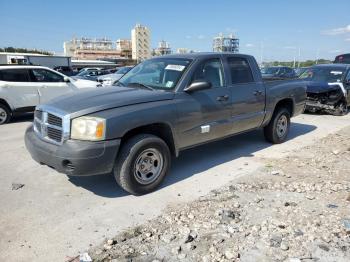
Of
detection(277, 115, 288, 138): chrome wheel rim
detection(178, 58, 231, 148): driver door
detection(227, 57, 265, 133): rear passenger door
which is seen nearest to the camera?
detection(178, 58, 231, 148): driver door

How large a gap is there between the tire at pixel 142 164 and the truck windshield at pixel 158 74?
0.96 metres

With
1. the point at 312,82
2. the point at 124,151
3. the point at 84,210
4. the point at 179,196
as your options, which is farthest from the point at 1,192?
the point at 312,82

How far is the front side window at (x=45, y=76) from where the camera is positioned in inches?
417

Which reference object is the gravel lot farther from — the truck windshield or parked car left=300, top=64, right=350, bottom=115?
parked car left=300, top=64, right=350, bottom=115

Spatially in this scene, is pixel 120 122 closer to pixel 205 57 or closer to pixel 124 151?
pixel 124 151

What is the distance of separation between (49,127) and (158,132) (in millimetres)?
1430

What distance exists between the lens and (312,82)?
11305 millimetres

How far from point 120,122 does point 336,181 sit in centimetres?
327

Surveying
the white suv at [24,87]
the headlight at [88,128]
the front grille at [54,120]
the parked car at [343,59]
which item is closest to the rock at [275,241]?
the headlight at [88,128]

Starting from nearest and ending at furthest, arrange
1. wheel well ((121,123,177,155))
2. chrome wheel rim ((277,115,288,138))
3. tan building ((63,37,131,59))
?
wheel well ((121,123,177,155))
chrome wheel rim ((277,115,288,138))
tan building ((63,37,131,59))

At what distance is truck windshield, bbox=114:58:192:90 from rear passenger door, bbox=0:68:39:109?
5.83 meters

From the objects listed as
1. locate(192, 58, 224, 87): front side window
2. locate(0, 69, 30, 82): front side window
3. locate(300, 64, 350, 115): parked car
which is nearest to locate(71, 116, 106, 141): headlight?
locate(192, 58, 224, 87): front side window

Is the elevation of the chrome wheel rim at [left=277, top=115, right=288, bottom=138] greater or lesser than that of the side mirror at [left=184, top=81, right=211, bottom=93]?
lesser

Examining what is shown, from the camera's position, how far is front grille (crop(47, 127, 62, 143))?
410 centimetres
